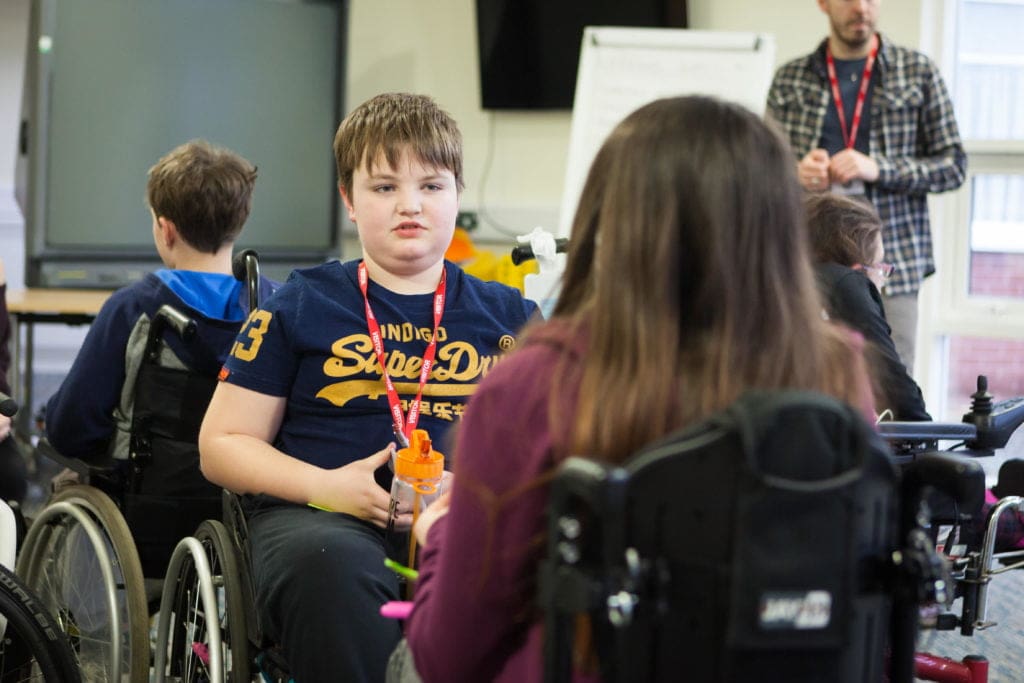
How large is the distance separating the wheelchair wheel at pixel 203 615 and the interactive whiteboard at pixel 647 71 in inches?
109

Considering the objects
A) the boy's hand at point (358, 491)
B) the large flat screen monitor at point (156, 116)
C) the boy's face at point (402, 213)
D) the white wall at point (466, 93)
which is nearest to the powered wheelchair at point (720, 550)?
the boy's hand at point (358, 491)

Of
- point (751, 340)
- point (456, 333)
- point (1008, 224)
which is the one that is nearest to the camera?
point (751, 340)

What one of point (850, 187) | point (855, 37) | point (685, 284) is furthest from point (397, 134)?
point (855, 37)

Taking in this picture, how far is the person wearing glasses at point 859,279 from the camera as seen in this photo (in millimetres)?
2414

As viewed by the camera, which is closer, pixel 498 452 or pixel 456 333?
pixel 498 452

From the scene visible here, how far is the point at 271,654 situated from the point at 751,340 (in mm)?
967

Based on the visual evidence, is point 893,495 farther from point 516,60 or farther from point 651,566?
point 516,60

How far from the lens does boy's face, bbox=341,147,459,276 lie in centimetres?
191

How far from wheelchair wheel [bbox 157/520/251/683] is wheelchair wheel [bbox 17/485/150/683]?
0.06 meters

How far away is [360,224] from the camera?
6.42ft

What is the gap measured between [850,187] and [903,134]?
31cm

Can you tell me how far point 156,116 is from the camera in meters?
5.43

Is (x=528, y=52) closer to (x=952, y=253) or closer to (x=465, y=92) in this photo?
(x=465, y=92)

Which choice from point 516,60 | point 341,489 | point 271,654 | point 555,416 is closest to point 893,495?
point 555,416
